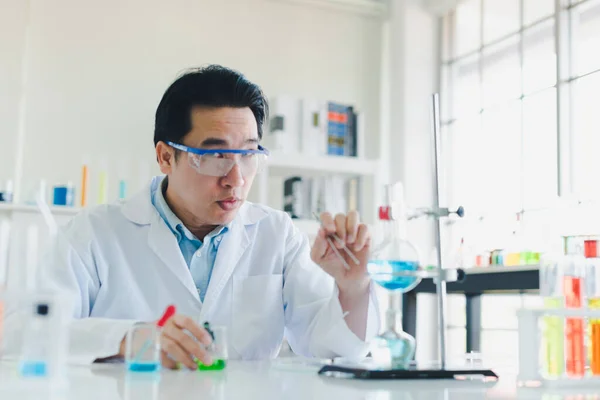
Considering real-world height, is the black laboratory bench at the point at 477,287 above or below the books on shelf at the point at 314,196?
below

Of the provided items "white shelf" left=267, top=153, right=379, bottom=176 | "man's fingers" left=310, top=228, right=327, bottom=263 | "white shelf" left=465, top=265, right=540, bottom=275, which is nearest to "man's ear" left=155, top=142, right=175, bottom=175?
"man's fingers" left=310, top=228, right=327, bottom=263

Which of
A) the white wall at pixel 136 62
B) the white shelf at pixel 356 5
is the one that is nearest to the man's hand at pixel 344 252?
the white wall at pixel 136 62

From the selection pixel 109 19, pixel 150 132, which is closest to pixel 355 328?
pixel 150 132

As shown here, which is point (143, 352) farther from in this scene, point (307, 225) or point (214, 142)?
point (307, 225)

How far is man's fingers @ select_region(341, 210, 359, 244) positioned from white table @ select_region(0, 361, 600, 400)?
0.31 metres

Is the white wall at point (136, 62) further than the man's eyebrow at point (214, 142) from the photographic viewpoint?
Yes

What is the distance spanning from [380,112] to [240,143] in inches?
123

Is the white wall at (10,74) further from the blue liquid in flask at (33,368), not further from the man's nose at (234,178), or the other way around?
the blue liquid in flask at (33,368)

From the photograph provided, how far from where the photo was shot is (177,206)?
2037mm

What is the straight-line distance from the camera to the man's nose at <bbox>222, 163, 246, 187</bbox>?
1.86m

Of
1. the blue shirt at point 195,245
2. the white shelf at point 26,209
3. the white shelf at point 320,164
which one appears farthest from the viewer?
the white shelf at point 320,164

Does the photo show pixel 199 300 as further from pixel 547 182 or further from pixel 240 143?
pixel 547 182

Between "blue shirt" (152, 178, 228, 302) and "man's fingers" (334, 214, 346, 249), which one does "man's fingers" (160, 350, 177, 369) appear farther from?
"blue shirt" (152, 178, 228, 302)

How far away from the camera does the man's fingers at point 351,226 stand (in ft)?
4.39
